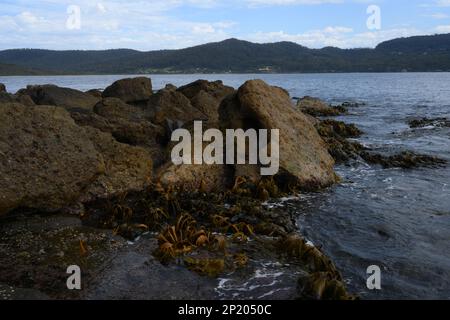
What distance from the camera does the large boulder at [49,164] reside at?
33.8 ft

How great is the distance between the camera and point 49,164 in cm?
1101

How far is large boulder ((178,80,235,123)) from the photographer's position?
928 inches

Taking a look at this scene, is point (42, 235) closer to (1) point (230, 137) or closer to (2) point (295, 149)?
(1) point (230, 137)

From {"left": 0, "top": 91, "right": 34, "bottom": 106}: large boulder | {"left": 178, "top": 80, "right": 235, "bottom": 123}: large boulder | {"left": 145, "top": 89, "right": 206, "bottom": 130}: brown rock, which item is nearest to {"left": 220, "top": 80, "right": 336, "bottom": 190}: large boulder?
{"left": 145, "top": 89, "right": 206, "bottom": 130}: brown rock

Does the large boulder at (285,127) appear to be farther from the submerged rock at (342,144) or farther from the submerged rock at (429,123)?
the submerged rock at (429,123)

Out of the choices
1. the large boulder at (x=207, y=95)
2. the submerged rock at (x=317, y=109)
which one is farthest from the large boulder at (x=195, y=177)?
the submerged rock at (x=317, y=109)

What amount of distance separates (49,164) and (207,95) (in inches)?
574

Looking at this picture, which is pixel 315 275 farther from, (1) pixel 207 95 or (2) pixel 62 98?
(2) pixel 62 98

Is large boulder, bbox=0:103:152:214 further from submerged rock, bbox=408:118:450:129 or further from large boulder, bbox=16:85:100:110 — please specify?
submerged rock, bbox=408:118:450:129

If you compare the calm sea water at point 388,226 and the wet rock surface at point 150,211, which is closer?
the wet rock surface at point 150,211

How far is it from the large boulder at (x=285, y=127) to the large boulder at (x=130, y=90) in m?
11.2

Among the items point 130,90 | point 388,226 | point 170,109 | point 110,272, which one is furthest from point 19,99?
point 388,226

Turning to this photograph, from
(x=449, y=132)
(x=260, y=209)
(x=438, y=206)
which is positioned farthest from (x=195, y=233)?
(x=449, y=132)

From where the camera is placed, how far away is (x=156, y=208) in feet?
37.8
